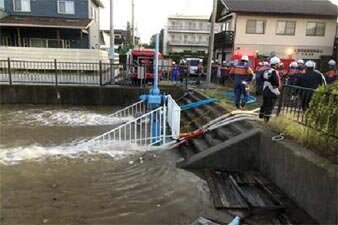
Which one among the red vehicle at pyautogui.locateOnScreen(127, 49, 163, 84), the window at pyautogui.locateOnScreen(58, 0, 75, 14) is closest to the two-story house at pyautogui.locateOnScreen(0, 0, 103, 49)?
the window at pyautogui.locateOnScreen(58, 0, 75, 14)

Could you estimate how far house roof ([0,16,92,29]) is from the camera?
993 inches

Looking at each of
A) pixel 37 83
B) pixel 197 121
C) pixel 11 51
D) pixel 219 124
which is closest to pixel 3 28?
pixel 11 51

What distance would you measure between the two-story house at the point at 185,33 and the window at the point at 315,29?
144 feet

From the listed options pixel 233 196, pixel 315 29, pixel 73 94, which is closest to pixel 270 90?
pixel 233 196

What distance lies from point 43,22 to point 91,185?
75.8ft

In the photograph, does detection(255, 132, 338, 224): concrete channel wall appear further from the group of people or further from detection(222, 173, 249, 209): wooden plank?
the group of people

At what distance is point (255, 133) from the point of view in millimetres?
7090

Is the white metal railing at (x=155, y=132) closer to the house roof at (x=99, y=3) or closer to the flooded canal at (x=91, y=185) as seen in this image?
the flooded canal at (x=91, y=185)

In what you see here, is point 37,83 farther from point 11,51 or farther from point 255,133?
point 255,133

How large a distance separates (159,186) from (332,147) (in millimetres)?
3069

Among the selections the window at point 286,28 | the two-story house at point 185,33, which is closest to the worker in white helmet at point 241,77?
the window at point 286,28

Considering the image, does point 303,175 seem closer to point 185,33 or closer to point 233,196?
point 233,196

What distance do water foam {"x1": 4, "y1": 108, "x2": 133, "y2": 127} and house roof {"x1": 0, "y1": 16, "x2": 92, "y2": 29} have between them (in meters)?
13.7

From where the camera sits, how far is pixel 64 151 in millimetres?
8383
